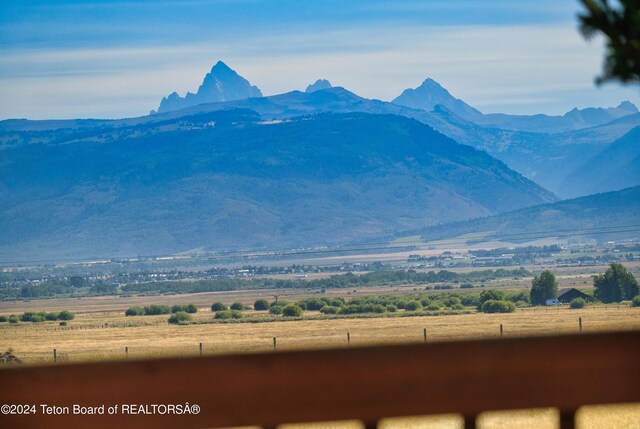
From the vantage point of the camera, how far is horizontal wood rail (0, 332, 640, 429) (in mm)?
2686

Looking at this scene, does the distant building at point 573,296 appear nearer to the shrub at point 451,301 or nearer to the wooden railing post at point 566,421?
the shrub at point 451,301

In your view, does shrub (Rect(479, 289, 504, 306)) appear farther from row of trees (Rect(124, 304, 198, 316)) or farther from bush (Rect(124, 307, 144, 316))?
bush (Rect(124, 307, 144, 316))

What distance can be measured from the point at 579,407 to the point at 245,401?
0.88 m

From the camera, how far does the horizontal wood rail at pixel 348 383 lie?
269cm

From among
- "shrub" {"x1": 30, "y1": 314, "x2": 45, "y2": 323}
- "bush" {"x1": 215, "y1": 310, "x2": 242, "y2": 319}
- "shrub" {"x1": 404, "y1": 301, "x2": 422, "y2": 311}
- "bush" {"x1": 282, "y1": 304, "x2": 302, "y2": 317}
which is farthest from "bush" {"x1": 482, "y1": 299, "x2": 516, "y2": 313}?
"shrub" {"x1": 30, "y1": 314, "x2": 45, "y2": 323}

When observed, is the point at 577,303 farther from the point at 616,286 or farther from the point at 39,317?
the point at 39,317

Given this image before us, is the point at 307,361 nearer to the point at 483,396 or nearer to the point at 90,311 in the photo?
the point at 483,396

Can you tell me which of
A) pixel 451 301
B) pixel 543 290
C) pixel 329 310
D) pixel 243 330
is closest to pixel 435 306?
pixel 451 301

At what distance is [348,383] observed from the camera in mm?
2779

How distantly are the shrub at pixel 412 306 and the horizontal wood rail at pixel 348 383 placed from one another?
291 feet

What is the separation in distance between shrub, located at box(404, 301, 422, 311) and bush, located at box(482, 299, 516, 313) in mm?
7934

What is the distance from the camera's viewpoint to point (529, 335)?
2.86 meters

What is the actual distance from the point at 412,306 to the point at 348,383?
91727 millimetres

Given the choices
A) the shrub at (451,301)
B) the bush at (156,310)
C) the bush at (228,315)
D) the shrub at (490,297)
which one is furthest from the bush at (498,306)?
the bush at (156,310)
